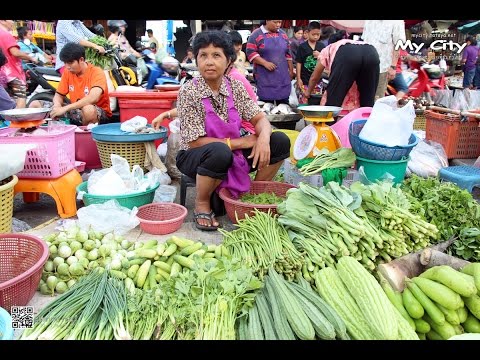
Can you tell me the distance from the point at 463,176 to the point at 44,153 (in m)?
3.78

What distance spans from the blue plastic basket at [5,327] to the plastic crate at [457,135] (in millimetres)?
4689

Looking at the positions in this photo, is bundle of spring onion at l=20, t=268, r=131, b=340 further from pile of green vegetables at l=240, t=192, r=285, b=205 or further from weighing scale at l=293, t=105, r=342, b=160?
weighing scale at l=293, t=105, r=342, b=160

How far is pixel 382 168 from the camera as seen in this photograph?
11.4ft

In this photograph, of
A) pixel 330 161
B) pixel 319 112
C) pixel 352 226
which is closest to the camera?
pixel 352 226

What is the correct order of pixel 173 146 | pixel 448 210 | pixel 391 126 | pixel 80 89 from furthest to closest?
pixel 80 89 → pixel 173 146 → pixel 391 126 → pixel 448 210

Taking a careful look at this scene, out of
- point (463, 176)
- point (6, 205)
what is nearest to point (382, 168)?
point (463, 176)

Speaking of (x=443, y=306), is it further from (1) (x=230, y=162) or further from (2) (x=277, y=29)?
(2) (x=277, y=29)

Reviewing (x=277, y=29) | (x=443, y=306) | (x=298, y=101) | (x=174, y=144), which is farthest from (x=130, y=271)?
(x=298, y=101)

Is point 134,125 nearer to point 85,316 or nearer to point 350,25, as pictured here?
point 85,316

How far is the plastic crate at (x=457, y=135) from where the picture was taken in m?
4.71

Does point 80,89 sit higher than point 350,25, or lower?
lower

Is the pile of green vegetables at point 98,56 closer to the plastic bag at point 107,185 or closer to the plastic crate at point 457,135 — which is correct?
the plastic bag at point 107,185

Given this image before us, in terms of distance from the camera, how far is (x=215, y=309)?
1.92m

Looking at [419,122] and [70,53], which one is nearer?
[70,53]
